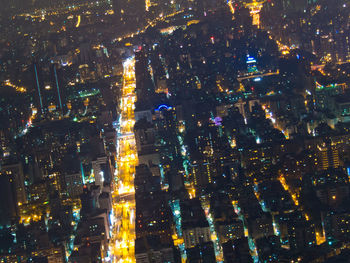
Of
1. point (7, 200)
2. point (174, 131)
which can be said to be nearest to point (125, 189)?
point (7, 200)

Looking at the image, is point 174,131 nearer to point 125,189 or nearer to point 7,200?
point 125,189

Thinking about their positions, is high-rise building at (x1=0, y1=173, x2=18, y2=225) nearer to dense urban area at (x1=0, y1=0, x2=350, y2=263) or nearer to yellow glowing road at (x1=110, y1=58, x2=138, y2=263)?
dense urban area at (x1=0, y1=0, x2=350, y2=263)

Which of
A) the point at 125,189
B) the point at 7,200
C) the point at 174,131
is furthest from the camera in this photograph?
the point at 174,131

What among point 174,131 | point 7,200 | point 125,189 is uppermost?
point 174,131

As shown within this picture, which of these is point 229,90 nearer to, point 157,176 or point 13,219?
point 157,176

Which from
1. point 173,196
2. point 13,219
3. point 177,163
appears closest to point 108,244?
point 173,196

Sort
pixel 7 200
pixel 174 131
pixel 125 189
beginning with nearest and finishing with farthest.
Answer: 1. pixel 7 200
2. pixel 125 189
3. pixel 174 131

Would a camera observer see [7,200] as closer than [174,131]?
Yes

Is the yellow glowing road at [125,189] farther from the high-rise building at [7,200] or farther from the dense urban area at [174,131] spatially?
the high-rise building at [7,200]

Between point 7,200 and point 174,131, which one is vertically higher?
point 174,131
